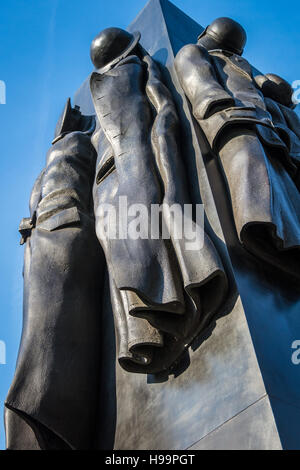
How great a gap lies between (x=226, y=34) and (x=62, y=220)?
2.33 meters

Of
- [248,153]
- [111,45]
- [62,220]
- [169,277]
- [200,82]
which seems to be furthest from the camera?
[111,45]

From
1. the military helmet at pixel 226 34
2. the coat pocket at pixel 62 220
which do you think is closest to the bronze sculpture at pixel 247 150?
the military helmet at pixel 226 34

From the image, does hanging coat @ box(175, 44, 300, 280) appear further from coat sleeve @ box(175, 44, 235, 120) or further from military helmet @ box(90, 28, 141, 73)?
military helmet @ box(90, 28, 141, 73)

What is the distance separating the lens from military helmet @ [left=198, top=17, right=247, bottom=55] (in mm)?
6000

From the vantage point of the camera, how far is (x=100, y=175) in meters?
5.32

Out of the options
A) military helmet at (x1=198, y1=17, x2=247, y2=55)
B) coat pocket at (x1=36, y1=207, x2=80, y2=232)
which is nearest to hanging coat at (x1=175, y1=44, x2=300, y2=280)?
military helmet at (x1=198, y1=17, x2=247, y2=55)

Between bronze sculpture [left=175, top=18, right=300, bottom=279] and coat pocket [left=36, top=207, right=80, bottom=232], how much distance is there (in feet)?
4.31

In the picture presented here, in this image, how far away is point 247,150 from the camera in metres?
4.41

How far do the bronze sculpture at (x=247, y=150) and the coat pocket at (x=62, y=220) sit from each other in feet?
4.31

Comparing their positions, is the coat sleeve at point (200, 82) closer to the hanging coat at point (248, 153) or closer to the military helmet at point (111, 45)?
the hanging coat at point (248, 153)

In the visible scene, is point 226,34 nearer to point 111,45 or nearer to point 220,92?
point 111,45

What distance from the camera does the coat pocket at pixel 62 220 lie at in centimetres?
536

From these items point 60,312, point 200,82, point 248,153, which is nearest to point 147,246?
point 248,153
